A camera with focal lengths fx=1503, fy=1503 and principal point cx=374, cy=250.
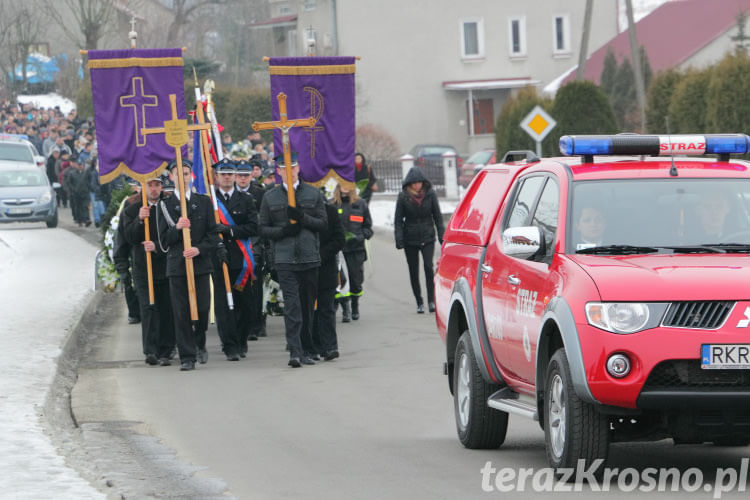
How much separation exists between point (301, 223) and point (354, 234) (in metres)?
4.52

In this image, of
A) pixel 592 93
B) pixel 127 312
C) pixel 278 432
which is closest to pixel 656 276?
pixel 278 432

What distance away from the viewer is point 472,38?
71.2 m

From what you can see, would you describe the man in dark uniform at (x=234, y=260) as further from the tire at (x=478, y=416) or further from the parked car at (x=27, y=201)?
the parked car at (x=27, y=201)

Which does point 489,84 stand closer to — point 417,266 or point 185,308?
point 417,266

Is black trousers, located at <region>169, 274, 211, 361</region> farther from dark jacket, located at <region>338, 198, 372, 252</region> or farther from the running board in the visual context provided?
the running board

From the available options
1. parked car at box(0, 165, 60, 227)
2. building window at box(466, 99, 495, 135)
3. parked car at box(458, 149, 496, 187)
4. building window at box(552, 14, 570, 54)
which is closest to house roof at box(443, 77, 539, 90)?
building window at box(466, 99, 495, 135)

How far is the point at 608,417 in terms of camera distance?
7809mm

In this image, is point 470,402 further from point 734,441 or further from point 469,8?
point 469,8

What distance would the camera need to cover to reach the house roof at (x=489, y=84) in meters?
69.4

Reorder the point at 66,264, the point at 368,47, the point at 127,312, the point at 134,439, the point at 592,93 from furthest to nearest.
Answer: the point at 368,47 < the point at 592,93 < the point at 66,264 < the point at 127,312 < the point at 134,439

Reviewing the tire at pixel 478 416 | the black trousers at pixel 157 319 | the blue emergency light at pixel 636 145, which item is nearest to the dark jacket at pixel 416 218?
the black trousers at pixel 157 319

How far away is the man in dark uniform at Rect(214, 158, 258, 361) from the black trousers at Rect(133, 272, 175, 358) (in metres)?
0.52

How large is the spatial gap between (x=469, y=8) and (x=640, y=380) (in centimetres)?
6446

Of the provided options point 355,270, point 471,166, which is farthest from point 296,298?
point 471,166
